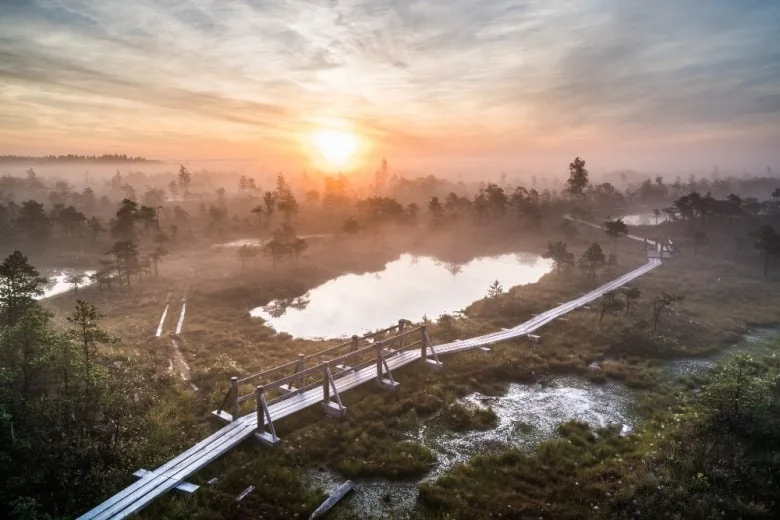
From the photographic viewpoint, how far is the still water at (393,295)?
125 feet

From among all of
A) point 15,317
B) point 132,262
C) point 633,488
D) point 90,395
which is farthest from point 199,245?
point 633,488

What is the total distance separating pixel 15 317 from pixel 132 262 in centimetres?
3099

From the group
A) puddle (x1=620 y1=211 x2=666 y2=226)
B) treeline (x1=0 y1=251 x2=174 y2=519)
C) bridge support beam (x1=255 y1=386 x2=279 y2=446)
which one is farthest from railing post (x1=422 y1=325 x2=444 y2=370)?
puddle (x1=620 y1=211 x2=666 y2=226)

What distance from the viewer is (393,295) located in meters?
48.5

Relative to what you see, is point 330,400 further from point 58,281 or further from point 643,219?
point 643,219

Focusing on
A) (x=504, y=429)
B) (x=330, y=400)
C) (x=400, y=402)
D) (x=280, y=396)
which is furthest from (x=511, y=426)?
(x=280, y=396)

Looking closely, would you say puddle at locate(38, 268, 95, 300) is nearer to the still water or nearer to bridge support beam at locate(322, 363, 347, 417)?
the still water

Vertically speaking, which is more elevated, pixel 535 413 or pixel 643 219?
pixel 643 219

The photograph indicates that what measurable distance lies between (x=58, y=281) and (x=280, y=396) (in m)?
46.8

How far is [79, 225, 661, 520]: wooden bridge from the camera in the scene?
13.5m

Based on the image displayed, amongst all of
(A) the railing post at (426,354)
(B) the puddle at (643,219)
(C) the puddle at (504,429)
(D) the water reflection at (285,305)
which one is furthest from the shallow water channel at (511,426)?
(B) the puddle at (643,219)

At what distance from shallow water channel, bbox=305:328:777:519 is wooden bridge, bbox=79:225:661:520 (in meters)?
3.36

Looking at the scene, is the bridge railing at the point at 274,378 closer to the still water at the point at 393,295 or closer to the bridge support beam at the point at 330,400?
the bridge support beam at the point at 330,400

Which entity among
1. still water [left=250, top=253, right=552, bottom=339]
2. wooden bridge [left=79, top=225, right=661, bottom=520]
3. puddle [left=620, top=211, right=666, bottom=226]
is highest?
puddle [left=620, top=211, right=666, bottom=226]
